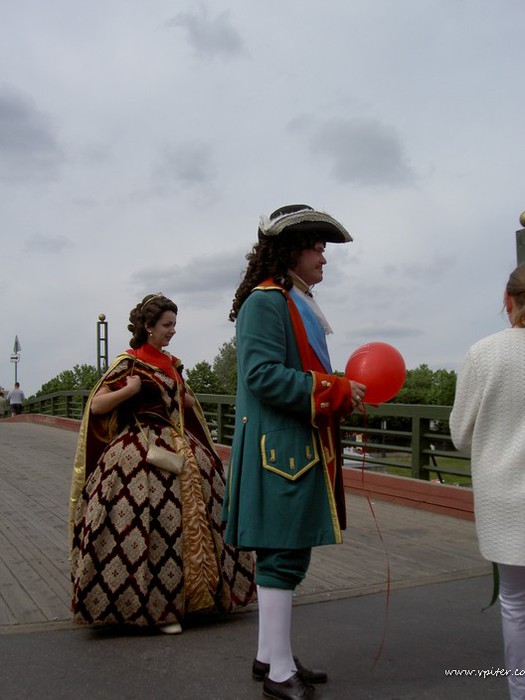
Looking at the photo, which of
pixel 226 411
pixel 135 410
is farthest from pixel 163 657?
pixel 226 411

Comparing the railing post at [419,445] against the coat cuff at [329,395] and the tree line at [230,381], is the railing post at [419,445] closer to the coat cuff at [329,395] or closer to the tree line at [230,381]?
the tree line at [230,381]

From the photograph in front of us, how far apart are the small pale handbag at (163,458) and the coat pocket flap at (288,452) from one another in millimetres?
1112

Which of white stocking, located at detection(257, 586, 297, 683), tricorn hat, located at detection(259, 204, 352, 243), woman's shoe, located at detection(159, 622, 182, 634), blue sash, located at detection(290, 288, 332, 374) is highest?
tricorn hat, located at detection(259, 204, 352, 243)

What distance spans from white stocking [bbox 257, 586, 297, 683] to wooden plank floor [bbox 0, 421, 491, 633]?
20.7 inches

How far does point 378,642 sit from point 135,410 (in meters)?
1.75

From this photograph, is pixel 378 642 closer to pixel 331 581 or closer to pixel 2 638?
pixel 331 581

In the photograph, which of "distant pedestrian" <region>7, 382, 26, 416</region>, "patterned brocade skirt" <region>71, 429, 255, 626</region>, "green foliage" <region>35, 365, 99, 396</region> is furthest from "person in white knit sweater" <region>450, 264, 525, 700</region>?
"green foliage" <region>35, 365, 99, 396</region>

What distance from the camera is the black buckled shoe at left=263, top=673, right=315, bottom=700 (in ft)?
9.96

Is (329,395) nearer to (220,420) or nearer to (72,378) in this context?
(220,420)

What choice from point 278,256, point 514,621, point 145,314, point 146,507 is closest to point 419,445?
point 145,314

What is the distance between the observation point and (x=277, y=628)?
3072 millimetres

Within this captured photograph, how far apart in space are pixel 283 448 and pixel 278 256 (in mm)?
808

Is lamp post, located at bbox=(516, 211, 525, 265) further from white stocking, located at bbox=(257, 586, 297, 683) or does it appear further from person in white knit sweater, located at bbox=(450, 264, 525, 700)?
white stocking, located at bbox=(257, 586, 297, 683)

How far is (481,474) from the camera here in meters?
2.66
